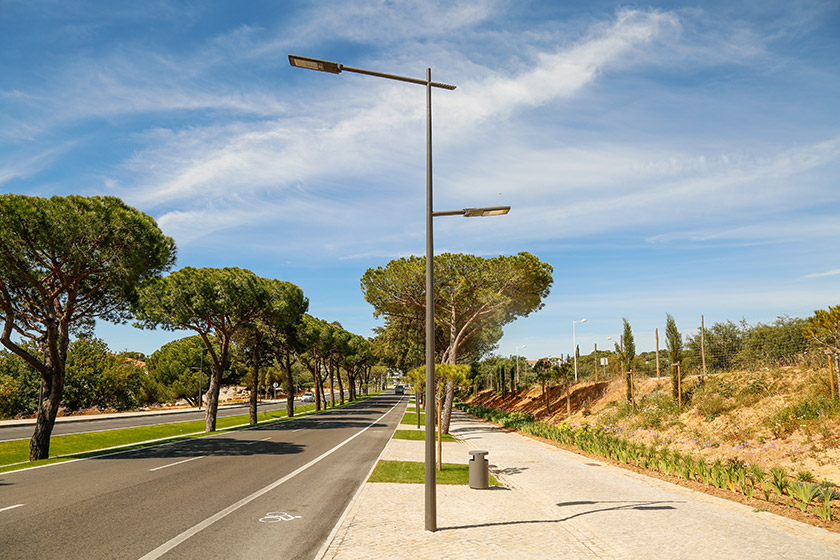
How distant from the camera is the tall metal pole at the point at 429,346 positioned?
869cm

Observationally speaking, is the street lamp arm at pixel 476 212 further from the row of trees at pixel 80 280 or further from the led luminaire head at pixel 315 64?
the row of trees at pixel 80 280

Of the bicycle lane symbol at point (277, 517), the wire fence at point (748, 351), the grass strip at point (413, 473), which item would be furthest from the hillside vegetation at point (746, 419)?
the bicycle lane symbol at point (277, 517)

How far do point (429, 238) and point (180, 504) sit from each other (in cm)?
780

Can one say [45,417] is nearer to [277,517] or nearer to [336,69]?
[277,517]

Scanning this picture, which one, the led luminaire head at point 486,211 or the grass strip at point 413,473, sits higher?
the led luminaire head at point 486,211

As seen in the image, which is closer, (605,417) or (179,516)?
(179,516)

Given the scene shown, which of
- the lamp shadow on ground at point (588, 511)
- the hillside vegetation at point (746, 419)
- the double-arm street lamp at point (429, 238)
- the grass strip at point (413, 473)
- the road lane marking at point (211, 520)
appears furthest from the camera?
the hillside vegetation at point (746, 419)

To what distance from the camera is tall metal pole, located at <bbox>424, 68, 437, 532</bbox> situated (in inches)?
342

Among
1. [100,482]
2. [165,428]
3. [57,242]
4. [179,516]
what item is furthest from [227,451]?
[165,428]

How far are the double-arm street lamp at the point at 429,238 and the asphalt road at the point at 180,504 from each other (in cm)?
196

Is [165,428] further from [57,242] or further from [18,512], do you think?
[18,512]

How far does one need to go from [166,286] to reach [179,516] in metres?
23.1

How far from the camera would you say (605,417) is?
28812 millimetres

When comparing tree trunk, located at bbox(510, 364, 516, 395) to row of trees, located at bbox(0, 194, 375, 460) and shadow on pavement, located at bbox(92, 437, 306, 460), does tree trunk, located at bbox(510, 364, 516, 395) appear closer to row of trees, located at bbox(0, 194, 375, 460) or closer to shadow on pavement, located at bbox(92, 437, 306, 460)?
row of trees, located at bbox(0, 194, 375, 460)
